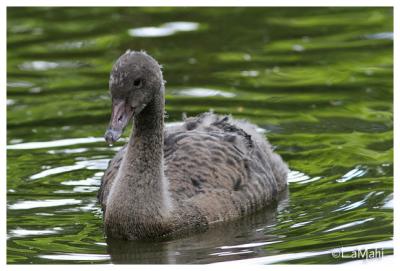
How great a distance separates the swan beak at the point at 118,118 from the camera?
11133 millimetres

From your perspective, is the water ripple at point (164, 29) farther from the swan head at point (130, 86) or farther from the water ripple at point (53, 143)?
the swan head at point (130, 86)

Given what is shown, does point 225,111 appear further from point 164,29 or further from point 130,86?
point 130,86

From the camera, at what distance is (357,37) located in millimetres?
19703

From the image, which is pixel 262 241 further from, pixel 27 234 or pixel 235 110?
pixel 235 110

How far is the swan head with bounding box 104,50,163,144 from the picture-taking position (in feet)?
37.1

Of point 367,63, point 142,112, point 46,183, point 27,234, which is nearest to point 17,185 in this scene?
point 46,183

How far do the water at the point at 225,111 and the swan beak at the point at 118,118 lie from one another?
1269 mm

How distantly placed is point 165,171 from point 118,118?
1412mm

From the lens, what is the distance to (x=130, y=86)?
11430 mm

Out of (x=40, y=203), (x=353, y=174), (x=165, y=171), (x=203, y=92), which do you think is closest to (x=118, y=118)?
(x=165, y=171)

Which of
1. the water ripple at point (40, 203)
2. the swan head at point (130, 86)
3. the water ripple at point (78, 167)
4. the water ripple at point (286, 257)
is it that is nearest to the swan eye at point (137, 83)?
the swan head at point (130, 86)

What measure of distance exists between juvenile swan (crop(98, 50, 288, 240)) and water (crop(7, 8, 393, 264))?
0.20 meters


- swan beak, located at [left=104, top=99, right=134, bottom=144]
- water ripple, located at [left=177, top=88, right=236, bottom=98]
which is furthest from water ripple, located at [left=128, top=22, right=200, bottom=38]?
swan beak, located at [left=104, top=99, right=134, bottom=144]

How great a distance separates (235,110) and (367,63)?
301 cm
